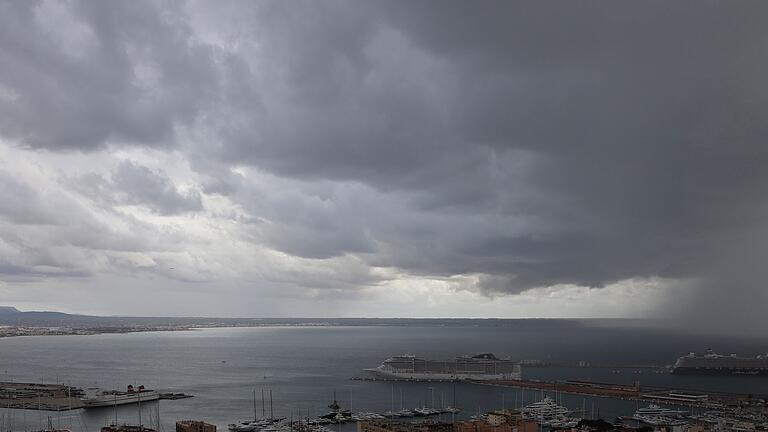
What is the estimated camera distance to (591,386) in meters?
72.6

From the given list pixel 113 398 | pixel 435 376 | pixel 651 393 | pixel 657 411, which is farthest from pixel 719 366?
pixel 113 398

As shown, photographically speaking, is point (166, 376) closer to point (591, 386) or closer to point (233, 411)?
point (233, 411)

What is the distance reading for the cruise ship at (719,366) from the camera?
92.5 m

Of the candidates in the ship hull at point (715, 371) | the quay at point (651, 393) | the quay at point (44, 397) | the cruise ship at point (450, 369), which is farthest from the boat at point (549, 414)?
the ship hull at point (715, 371)

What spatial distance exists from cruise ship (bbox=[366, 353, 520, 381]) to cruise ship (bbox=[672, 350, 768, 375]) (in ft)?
81.9

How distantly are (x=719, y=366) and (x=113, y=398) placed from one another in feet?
261

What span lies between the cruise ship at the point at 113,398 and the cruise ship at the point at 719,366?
69368mm

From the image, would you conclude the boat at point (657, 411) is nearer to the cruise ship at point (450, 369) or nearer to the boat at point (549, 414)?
the boat at point (549, 414)

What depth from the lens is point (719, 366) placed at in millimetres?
94438

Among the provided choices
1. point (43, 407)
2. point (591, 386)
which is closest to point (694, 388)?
point (591, 386)

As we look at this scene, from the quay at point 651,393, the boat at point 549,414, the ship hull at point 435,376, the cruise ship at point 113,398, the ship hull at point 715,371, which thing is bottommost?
the ship hull at point 715,371

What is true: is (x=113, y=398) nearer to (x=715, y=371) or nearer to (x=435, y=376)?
(x=435, y=376)

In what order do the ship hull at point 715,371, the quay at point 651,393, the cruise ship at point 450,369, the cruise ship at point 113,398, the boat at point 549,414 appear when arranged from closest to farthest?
the boat at point 549,414 < the cruise ship at point 113,398 < the quay at point 651,393 < the cruise ship at point 450,369 < the ship hull at point 715,371

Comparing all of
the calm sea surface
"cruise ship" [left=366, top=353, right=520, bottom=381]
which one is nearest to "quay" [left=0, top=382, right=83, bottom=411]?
the calm sea surface
